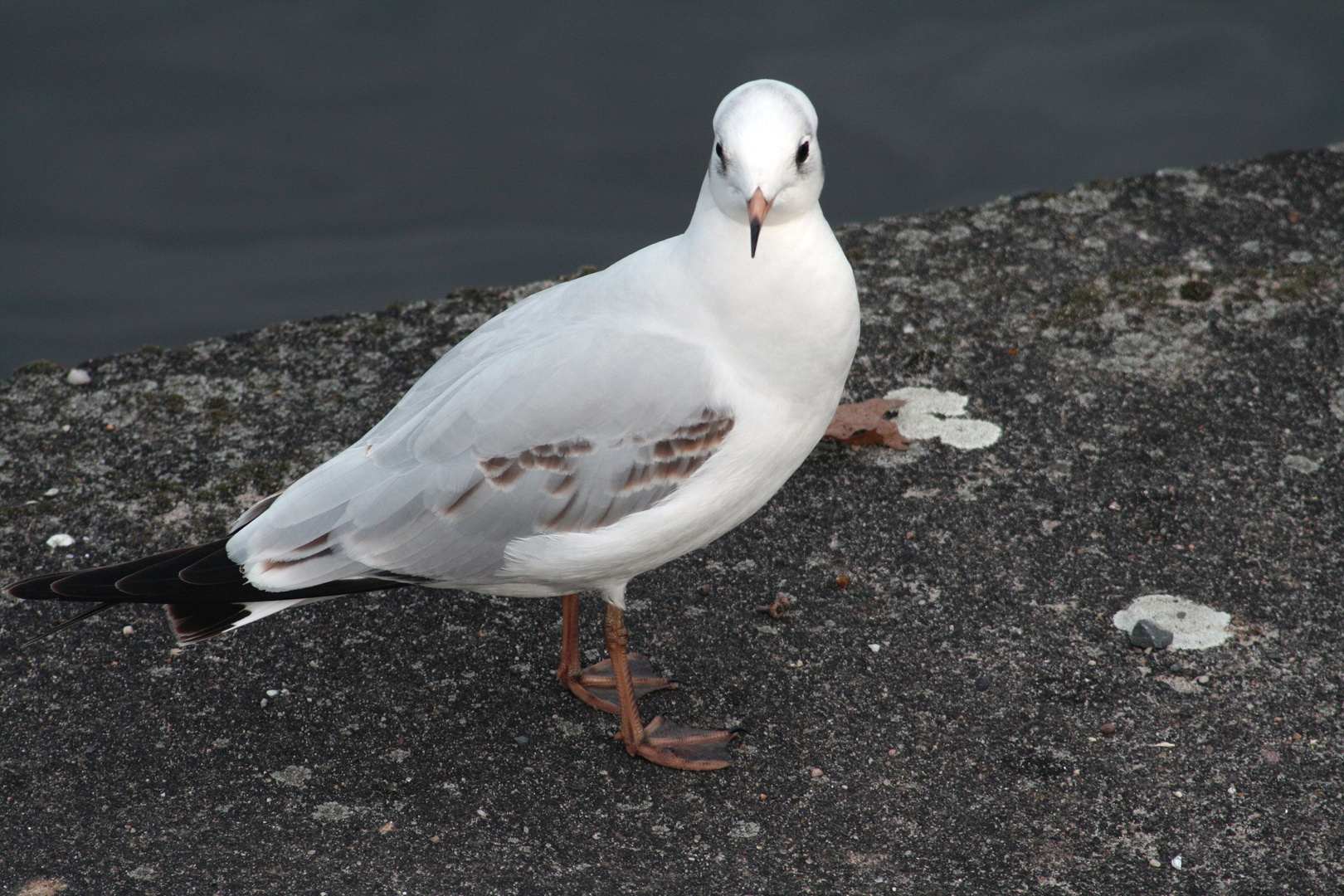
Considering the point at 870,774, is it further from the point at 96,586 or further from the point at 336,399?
the point at 336,399

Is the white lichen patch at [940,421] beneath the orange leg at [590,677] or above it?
above

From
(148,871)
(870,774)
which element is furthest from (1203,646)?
(148,871)

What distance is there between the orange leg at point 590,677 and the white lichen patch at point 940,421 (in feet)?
3.68

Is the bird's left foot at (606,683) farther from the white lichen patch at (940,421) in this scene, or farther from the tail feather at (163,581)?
the white lichen patch at (940,421)

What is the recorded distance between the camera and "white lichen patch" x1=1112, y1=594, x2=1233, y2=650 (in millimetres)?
2979

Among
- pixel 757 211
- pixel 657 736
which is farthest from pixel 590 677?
pixel 757 211

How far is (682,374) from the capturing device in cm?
257

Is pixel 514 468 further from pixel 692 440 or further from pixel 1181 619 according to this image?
pixel 1181 619

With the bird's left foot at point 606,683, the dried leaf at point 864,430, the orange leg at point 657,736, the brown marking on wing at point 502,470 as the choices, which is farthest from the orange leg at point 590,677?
the dried leaf at point 864,430

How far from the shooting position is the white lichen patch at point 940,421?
363 centimetres

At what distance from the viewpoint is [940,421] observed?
12.1 ft

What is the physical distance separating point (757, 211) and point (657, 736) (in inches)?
47.7

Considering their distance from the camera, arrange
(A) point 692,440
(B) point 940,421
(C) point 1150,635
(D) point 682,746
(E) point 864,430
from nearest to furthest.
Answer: (A) point 692,440 < (D) point 682,746 < (C) point 1150,635 < (E) point 864,430 < (B) point 940,421

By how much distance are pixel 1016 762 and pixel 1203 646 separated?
0.61m
